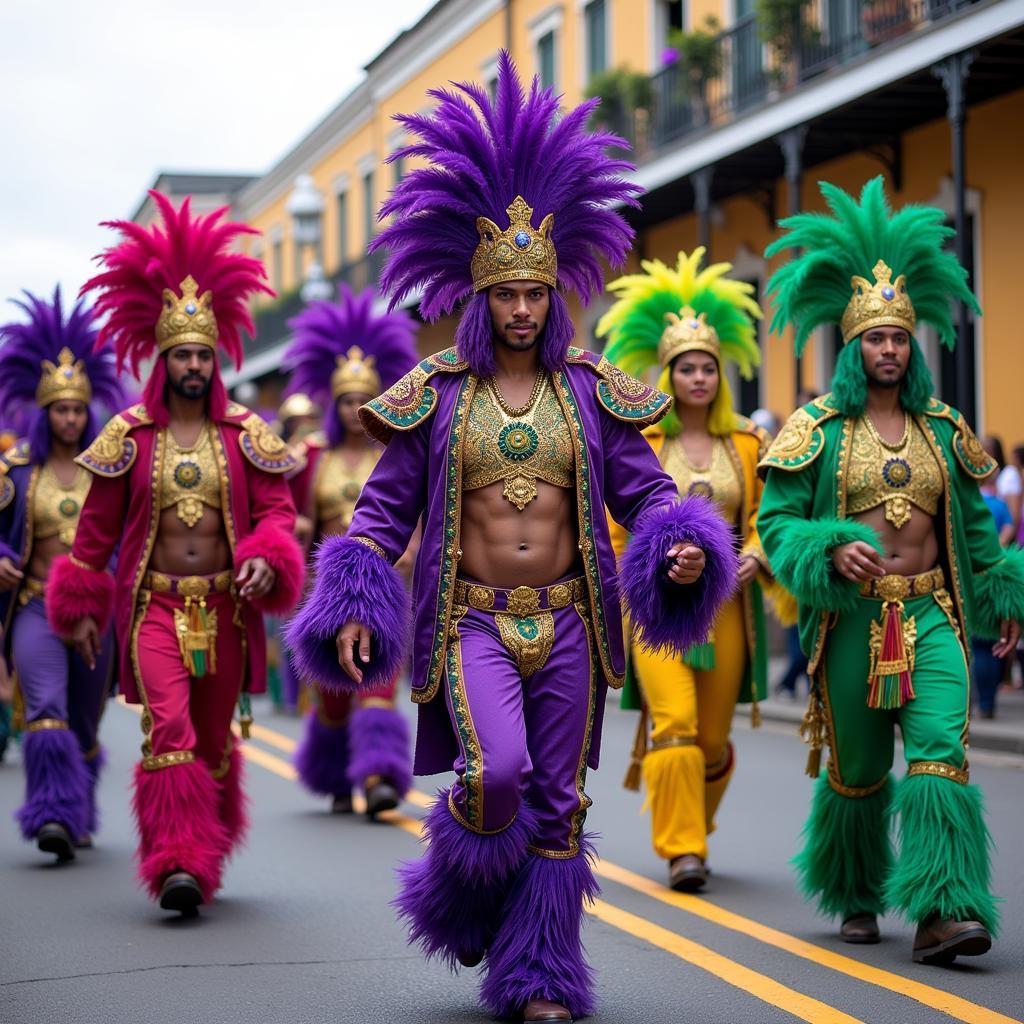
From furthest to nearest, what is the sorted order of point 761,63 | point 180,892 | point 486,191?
point 761,63 → point 180,892 → point 486,191

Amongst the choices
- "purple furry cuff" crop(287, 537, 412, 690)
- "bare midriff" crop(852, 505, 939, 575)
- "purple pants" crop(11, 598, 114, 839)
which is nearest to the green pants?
"bare midriff" crop(852, 505, 939, 575)

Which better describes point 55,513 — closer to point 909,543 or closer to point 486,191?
point 486,191

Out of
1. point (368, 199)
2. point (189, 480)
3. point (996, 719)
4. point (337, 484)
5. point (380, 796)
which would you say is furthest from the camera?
point (368, 199)

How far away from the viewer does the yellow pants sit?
7.91m

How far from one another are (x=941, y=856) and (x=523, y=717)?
1.53 metres

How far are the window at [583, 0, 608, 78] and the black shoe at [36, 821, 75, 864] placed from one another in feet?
66.9

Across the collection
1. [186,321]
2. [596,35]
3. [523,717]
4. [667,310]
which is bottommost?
[523,717]

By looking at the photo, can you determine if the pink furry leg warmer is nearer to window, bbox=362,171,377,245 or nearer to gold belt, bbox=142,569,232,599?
gold belt, bbox=142,569,232,599

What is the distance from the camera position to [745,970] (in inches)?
247

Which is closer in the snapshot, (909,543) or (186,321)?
(909,543)

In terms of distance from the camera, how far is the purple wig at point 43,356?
991cm

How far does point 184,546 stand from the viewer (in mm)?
7996

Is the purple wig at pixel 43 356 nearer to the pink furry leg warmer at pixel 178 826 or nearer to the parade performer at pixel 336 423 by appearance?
the parade performer at pixel 336 423

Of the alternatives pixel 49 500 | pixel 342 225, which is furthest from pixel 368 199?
pixel 49 500
